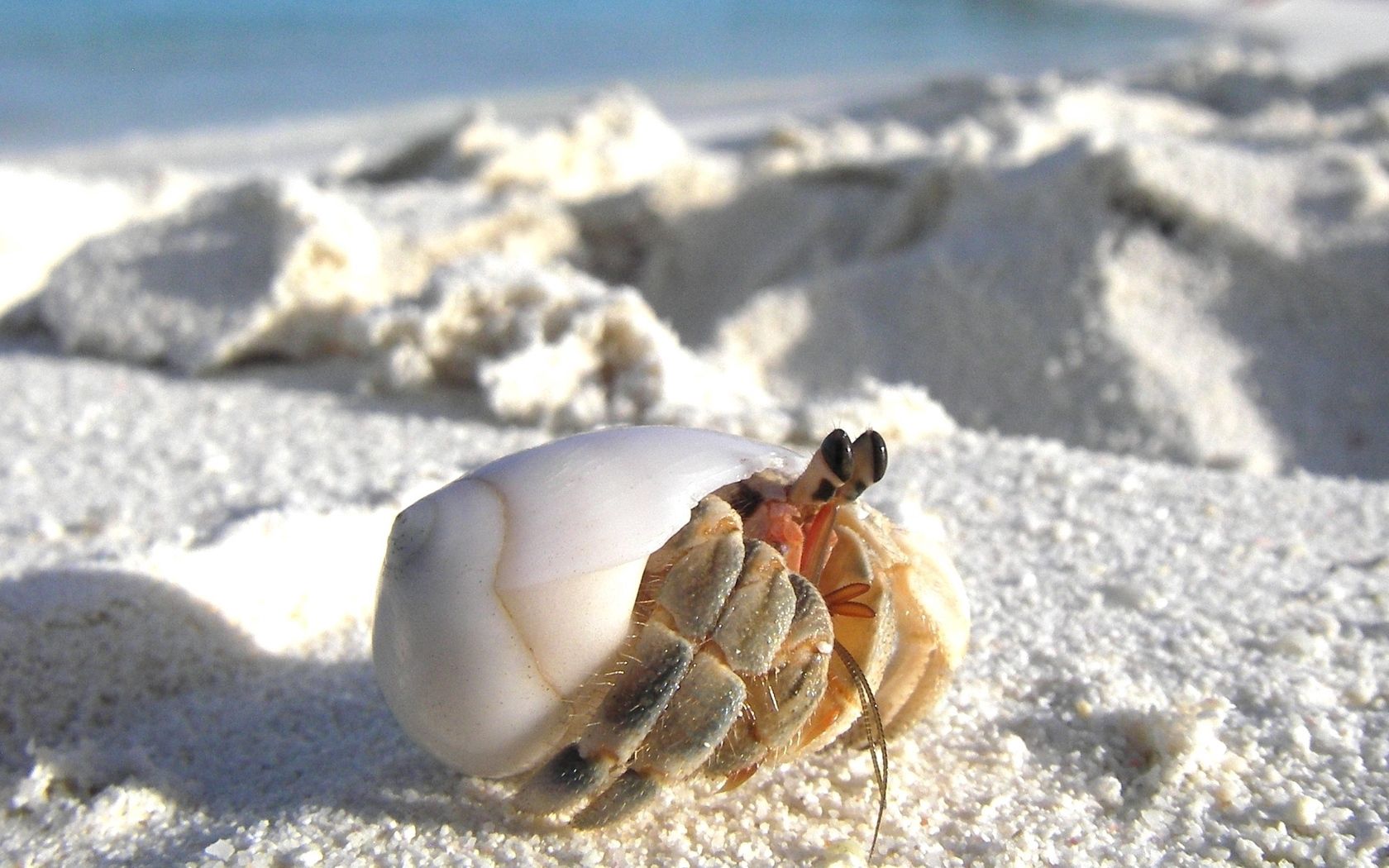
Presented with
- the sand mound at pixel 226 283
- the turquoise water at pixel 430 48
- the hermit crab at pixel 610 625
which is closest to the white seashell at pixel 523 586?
the hermit crab at pixel 610 625

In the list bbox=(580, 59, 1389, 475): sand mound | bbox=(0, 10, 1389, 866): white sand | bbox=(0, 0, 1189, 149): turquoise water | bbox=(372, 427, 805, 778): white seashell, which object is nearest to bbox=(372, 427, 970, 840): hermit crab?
bbox=(372, 427, 805, 778): white seashell

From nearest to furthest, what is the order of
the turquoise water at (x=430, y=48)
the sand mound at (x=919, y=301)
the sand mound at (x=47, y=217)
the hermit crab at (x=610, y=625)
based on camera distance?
1. the hermit crab at (x=610, y=625)
2. the sand mound at (x=919, y=301)
3. the sand mound at (x=47, y=217)
4. the turquoise water at (x=430, y=48)

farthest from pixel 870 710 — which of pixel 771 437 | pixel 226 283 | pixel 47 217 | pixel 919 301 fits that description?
pixel 47 217

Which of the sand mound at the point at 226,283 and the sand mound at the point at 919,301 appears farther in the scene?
the sand mound at the point at 226,283

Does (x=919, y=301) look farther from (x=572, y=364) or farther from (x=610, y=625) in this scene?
(x=610, y=625)

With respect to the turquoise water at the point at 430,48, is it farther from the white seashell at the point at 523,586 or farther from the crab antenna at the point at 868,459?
the crab antenna at the point at 868,459

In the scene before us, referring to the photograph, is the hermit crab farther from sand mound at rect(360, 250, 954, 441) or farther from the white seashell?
sand mound at rect(360, 250, 954, 441)
